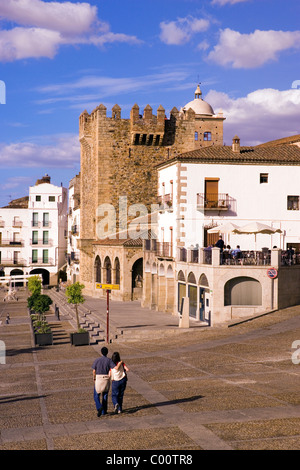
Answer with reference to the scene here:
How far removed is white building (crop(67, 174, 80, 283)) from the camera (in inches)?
2559

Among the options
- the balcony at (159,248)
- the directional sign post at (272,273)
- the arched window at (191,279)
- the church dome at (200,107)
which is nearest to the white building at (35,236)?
the church dome at (200,107)

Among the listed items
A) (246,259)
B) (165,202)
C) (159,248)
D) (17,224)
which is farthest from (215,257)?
(17,224)

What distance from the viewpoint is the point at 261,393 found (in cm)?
1642

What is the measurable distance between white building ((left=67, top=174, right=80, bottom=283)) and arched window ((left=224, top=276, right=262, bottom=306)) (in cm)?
3151

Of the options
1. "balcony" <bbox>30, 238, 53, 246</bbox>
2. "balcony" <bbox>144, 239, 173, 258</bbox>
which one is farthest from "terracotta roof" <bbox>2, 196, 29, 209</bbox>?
"balcony" <bbox>144, 239, 173, 258</bbox>

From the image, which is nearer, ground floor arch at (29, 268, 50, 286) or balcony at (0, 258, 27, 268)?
balcony at (0, 258, 27, 268)

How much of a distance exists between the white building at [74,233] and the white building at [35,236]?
8.73 feet

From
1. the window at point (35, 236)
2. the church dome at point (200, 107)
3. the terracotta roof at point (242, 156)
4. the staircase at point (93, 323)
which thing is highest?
the church dome at point (200, 107)

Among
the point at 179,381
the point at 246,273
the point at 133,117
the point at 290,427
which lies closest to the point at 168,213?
the point at 246,273

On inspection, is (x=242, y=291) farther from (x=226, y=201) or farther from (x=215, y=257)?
(x=226, y=201)

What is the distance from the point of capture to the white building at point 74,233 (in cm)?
6500

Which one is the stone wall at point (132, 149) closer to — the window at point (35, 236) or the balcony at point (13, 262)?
the window at point (35, 236)

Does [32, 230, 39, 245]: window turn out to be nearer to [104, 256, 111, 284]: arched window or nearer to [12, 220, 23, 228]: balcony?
[12, 220, 23, 228]: balcony

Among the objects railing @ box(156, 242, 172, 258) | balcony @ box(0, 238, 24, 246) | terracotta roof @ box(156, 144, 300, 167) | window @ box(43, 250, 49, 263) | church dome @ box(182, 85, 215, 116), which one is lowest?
window @ box(43, 250, 49, 263)
